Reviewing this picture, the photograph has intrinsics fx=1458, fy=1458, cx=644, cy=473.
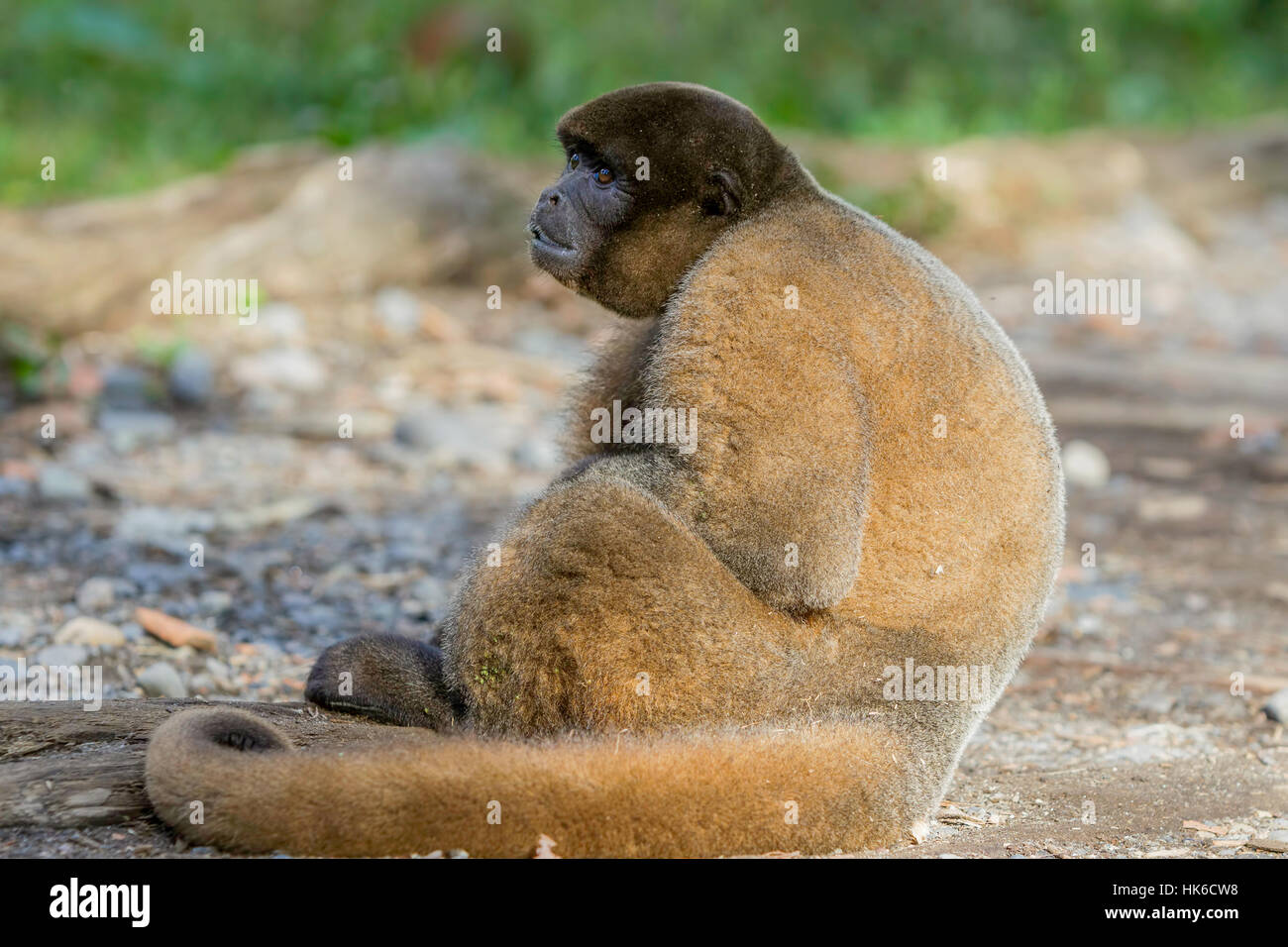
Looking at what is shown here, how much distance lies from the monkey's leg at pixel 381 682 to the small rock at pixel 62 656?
1398mm

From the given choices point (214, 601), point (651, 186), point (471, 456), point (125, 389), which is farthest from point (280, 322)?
point (651, 186)

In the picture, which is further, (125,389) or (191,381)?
(191,381)

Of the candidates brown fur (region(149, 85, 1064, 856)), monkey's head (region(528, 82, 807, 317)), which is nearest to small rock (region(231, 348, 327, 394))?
monkey's head (region(528, 82, 807, 317))

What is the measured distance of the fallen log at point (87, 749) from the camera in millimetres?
3998

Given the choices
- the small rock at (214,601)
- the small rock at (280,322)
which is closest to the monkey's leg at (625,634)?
the small rock at (214,601)

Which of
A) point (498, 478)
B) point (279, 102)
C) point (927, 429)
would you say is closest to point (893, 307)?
point (927, 429)

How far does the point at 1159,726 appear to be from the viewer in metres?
5.86

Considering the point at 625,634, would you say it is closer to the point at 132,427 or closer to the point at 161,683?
the point at 161,683

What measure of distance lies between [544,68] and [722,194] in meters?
13.3

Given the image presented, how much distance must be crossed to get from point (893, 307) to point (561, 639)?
1.41 m

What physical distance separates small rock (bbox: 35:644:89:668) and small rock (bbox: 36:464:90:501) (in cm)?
221

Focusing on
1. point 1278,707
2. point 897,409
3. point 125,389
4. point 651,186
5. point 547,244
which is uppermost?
point 651,186

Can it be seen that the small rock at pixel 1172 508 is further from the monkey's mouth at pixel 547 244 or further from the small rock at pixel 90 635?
the small rock at pixel 90 635

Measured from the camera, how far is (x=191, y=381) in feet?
31.5
